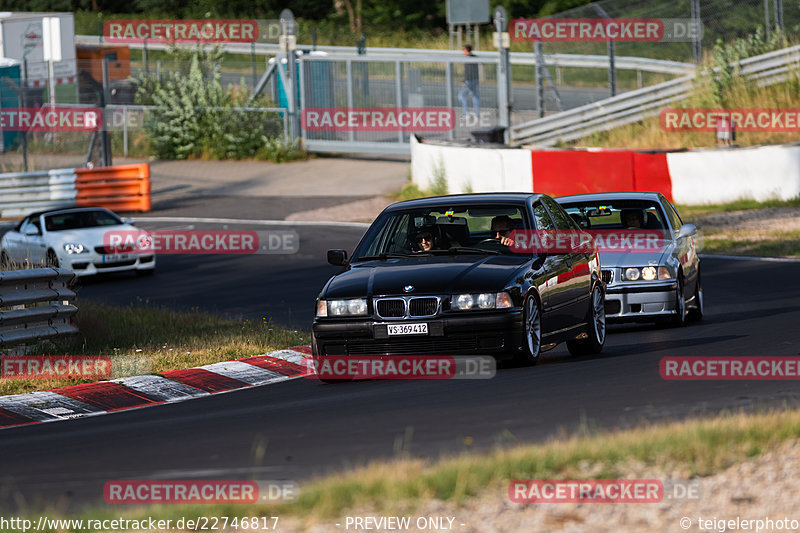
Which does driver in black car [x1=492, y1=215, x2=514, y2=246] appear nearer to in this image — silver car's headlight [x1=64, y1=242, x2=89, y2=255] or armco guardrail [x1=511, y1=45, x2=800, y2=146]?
silver car's headlight [x1=64, y1=242, x2=89, y2=255]

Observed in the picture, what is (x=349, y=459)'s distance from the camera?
6.89m

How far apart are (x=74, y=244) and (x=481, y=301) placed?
A: 13.7 m

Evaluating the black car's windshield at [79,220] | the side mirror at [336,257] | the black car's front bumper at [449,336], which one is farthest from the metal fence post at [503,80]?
the black car's front bumper at [449,336]

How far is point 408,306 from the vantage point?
32.8 ft

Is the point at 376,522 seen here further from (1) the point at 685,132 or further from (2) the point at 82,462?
(1) the point at 685,132

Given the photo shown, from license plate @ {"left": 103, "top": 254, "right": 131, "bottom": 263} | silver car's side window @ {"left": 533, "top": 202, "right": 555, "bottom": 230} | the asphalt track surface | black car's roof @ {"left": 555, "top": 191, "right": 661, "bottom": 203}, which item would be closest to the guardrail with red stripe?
license plate @ {"left": 103, "top": 254, "right": 131, "bottom": 263}

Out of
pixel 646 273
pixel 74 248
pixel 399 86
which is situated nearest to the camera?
A: pixel 646 273

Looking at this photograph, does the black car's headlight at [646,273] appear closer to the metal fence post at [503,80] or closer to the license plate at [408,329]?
the license plate at [408,329]

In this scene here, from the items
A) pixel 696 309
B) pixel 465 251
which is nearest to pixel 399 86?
pixel 696 309

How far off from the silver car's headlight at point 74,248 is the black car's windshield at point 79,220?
749mm

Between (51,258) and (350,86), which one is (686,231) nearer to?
(51,258)

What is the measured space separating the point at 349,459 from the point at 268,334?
285 inches

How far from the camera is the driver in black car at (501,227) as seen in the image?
11000mm

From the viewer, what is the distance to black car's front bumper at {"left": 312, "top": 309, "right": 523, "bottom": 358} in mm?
9891
